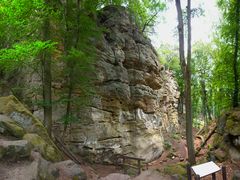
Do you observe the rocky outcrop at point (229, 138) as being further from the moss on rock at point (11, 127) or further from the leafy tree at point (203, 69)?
the leafy tree at point (203, 69)

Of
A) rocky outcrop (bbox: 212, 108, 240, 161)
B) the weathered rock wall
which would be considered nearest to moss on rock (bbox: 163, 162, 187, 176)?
rocky outcrop (bbox: 212, 108, 240, 161)

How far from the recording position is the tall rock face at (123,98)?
1408cm

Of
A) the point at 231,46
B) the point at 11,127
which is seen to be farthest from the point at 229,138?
the point at 11,127

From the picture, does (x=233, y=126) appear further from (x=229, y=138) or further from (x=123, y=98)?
(x=123, y=98)

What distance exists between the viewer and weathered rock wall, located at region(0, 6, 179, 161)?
1374 cm

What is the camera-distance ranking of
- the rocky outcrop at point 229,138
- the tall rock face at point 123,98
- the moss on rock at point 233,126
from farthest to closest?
the tall rock face at point 123,98, the moss on rock at point 233,126, the rocky outcrop at point 229,138

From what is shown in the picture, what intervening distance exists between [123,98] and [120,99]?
28 centimetres

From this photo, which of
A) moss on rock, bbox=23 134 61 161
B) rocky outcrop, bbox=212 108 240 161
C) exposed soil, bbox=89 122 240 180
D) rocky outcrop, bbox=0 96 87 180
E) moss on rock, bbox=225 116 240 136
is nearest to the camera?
rocky outcrop, bbox=0 96 87 180

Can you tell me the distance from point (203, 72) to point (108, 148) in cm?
1929

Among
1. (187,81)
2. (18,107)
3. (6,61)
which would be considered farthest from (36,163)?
(187,81)

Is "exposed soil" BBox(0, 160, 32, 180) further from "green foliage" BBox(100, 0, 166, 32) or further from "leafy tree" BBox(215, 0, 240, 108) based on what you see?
"green foliage" BBox(100, 0, 166, 32)

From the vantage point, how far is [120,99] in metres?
16.0

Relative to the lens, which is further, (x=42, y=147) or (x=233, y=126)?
(x=233, y=126)

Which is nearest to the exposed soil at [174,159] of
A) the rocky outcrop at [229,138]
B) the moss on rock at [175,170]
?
the moss on rock at [175,170]
